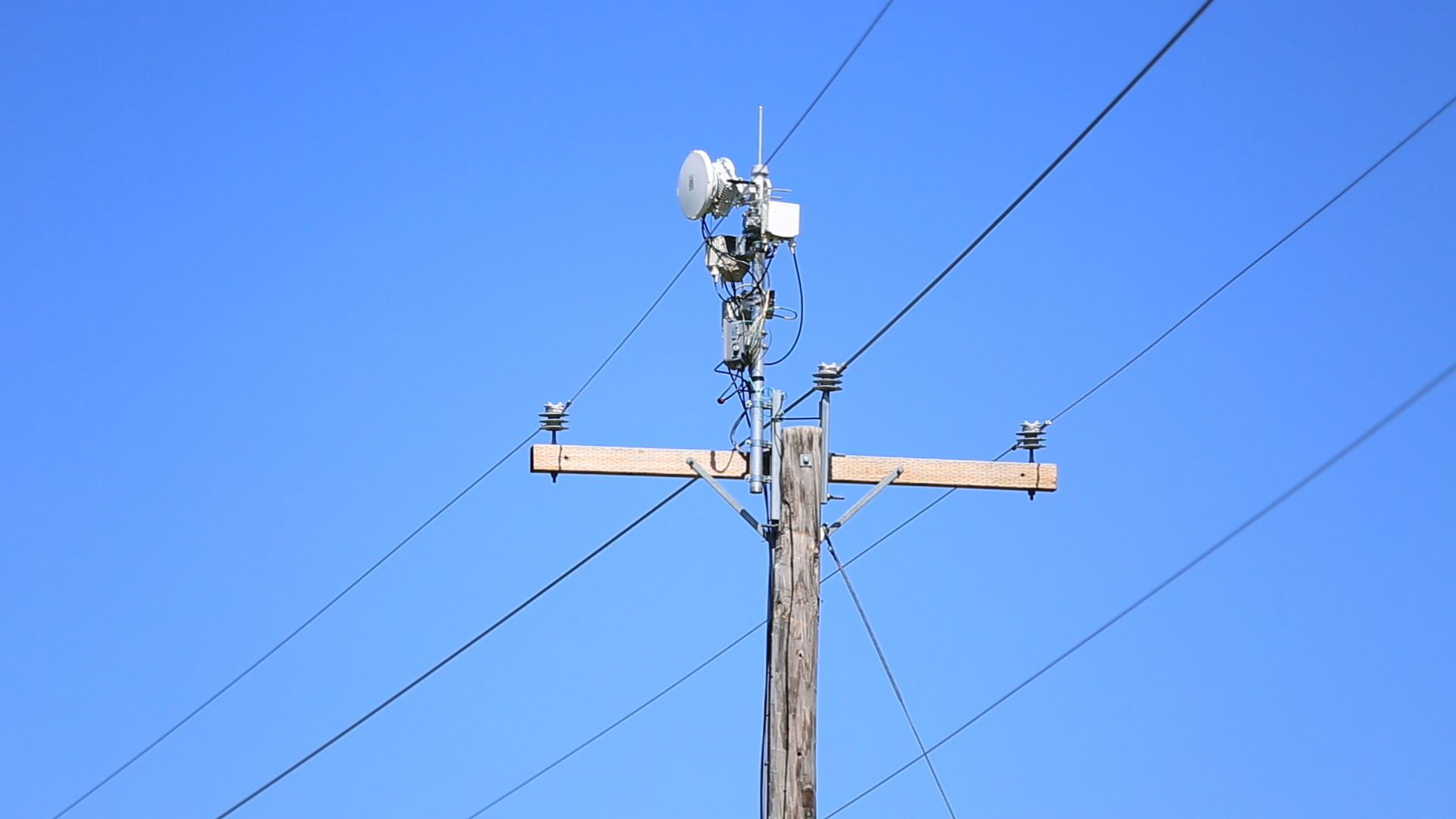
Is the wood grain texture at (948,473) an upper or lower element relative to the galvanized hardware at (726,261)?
lower

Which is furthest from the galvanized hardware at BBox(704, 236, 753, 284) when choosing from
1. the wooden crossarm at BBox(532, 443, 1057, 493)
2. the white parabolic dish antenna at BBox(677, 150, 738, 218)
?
the wooden crossarm at BBox(532, 443, 1057, 493)

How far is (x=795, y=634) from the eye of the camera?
11234mm

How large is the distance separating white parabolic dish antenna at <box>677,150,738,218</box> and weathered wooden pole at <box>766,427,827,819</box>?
1906mm

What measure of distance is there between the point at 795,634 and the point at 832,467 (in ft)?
4.05

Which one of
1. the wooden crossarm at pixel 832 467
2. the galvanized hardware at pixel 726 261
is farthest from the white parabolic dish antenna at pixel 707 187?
the wooden crossarm at pixel 832 467

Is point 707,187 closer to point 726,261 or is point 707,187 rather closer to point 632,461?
point 726,261

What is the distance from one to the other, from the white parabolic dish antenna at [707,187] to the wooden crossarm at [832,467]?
182 centimetres

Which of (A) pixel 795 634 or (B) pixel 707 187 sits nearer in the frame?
(A) pixel 795 634

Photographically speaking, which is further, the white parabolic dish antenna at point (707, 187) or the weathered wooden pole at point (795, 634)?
the white parabolic dish antenna at point (707, 187)

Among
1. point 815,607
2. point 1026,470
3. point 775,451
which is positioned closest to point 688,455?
point 775,451

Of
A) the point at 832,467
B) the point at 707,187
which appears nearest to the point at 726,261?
the point at 707,187

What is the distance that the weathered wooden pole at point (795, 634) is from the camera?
11000 millimetres

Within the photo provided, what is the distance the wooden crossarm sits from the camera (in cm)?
1203

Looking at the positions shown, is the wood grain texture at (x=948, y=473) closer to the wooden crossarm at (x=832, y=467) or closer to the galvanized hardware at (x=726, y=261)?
the wooden crossarm at (x=832, y=467)
